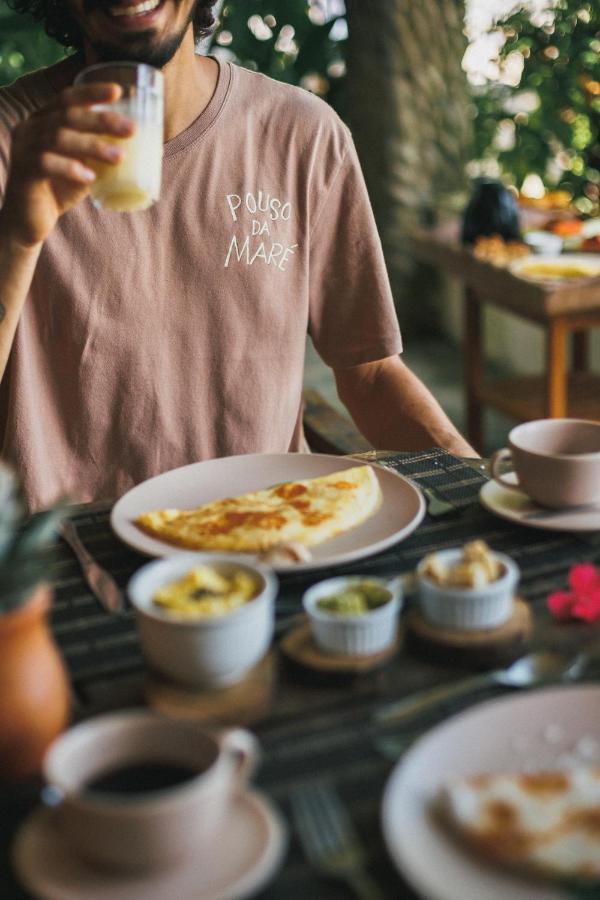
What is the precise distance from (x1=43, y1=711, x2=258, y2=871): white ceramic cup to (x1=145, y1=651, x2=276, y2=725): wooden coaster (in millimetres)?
91

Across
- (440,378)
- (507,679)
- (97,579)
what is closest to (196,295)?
(97,579)

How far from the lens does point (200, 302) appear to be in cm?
173

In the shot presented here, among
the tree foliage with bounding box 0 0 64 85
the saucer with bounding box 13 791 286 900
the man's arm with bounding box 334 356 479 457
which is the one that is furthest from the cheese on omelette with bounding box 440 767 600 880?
the tree foliage with bounding box 0 0 64 85

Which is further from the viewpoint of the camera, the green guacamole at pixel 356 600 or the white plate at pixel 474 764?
the green guacamole at pixel 356 600

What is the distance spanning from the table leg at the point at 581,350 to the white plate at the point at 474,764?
3.45m

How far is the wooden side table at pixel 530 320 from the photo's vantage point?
9.53 feet

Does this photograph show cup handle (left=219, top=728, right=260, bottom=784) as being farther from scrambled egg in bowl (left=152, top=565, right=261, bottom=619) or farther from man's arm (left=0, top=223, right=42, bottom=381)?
man's arm (left=0, top=223, right=42, bottom=381)

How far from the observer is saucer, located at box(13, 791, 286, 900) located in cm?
63

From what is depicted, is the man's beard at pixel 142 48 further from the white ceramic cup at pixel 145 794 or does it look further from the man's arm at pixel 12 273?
the white ceramic cup at pixel 145 794

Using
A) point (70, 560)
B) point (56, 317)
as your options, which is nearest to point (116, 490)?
point (56, 317)

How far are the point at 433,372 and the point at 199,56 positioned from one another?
3.40 metres

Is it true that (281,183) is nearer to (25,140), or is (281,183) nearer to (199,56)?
(199,56)

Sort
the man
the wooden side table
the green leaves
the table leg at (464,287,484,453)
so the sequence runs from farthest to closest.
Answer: the table leg at (464,287,484,453) < the wooden side table < the man < the green leaves

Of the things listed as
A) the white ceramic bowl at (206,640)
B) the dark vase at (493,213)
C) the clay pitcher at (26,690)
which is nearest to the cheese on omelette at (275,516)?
the white ceramic bowl at (206,640)
